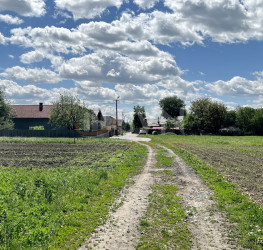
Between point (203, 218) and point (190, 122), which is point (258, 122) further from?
point (203, 218)

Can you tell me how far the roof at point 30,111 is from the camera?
259 ft

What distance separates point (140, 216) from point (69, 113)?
153 ft

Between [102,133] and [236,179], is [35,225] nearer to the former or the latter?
[236,179]

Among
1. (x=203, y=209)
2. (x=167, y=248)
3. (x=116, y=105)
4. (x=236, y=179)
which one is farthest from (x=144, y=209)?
(x=116, y=105)

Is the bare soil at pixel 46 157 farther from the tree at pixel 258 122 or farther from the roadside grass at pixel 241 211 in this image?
the tree at pixel 258 122

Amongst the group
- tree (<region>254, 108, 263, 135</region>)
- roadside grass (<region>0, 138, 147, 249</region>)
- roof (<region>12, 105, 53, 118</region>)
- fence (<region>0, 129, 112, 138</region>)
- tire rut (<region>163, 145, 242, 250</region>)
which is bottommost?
tire rut (<region>163, 145, 242, 250</region>)

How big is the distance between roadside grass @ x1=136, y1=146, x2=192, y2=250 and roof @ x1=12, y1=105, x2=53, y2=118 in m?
70.9

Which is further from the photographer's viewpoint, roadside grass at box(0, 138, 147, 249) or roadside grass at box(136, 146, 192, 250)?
roadside grass at box(136, 146, 192, 250)

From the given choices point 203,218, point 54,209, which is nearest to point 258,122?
point 203,218

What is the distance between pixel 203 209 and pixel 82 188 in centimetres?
548

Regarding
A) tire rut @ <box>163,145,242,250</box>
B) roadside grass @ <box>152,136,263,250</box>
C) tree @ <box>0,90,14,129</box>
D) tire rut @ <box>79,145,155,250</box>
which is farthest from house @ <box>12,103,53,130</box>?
roadside grass @ <box>152,136,263,250</box>

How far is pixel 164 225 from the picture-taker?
8805mm

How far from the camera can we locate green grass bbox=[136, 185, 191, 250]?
748 centimetres

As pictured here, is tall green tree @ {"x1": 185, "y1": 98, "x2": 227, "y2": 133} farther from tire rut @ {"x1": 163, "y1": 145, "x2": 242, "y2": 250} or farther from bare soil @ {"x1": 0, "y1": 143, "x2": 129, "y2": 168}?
tire rut @ {"x1": 163, "y1": 145, "x2": 242, "y2": 250}
